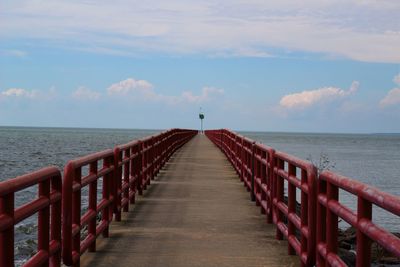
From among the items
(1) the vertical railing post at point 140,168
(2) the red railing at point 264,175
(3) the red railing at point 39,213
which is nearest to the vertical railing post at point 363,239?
(3) the red railing at point 39,213

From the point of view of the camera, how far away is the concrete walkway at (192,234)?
24.0ft

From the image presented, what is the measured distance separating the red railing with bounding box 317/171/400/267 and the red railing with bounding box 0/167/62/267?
233 centimetres

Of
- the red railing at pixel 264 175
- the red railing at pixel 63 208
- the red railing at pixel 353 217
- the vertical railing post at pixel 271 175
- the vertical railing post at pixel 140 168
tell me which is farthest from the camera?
the vertical railing post at pixel 140 168

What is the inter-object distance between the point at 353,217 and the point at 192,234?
4504 mm

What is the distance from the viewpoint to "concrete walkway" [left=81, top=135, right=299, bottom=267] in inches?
289

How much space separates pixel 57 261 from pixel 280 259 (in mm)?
2850

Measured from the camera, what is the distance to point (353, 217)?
4.57 m

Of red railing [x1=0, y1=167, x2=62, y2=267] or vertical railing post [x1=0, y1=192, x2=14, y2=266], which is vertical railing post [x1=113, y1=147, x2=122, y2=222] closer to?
red railing [x1=0, y1=167, x2=62, y2=267]

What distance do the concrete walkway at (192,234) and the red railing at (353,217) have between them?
1639 mm

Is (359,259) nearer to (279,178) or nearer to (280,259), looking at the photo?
(280,259)

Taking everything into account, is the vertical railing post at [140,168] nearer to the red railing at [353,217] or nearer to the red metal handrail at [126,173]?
the red metal handrail at [126,173]

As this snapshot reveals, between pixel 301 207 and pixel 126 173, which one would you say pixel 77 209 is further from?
pixel 126 173

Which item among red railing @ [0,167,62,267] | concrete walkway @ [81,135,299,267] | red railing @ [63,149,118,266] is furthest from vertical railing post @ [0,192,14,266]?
concrete walkway @ [81,135,299,267]

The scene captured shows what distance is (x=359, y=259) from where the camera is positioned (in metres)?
4.40
